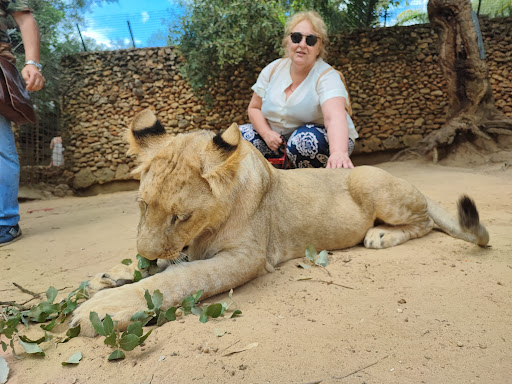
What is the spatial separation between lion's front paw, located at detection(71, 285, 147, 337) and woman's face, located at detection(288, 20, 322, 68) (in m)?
3.23

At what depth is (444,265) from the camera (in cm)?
278

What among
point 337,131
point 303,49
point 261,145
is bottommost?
point 261,145

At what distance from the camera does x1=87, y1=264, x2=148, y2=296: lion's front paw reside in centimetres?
246

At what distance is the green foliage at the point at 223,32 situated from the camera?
9422 mm

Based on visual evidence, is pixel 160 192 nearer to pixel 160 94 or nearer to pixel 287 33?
pixel 287 33

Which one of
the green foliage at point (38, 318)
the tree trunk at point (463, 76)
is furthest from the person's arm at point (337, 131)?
the tree trunk at point (463, 76)

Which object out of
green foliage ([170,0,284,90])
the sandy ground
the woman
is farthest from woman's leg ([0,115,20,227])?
green foliage ([170,0,284,90])

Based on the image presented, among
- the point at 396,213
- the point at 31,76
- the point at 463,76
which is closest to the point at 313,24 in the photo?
the point at 396,213

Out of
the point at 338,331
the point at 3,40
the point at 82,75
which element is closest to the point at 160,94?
the point at 82,75

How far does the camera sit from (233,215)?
2615mm

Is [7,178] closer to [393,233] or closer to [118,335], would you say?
[118,335]

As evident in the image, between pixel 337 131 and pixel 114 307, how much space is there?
2807mm

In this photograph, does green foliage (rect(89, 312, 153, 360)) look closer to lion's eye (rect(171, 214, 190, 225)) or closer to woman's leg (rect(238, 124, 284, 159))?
lion's eye (rect(171, 214, 190, 225))

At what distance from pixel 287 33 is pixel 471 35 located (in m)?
6.30
